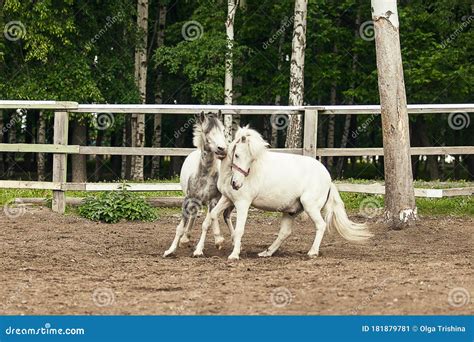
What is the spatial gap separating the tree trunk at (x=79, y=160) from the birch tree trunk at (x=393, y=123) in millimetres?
14073

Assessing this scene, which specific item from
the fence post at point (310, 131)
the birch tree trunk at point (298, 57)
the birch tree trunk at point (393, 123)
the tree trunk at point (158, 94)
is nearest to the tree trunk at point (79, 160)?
the tree trunk at point (158, 94)

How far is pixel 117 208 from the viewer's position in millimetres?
13289

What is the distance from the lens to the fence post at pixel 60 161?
1371cm

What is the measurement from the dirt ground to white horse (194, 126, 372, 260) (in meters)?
0.37

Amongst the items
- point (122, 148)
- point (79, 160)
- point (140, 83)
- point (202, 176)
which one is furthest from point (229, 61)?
point (202, 176)

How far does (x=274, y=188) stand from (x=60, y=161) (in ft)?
17.6

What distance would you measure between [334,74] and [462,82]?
4.16 m

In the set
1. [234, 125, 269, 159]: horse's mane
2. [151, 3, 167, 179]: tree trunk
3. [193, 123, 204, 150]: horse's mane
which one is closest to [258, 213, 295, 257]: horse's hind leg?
[234, 125, 269, 159]: horse's mane

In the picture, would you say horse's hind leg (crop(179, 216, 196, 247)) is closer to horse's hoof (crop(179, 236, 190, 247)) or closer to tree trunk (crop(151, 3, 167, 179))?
horse's hoof (crop(179, 236, 190, 247))

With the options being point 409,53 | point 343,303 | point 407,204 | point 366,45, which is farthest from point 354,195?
point 366,45

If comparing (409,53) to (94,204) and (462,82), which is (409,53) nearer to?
(462,82)

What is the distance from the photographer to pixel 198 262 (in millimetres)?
9273

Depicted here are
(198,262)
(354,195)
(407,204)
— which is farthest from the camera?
(354,195)

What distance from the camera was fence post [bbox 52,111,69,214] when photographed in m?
13.7
